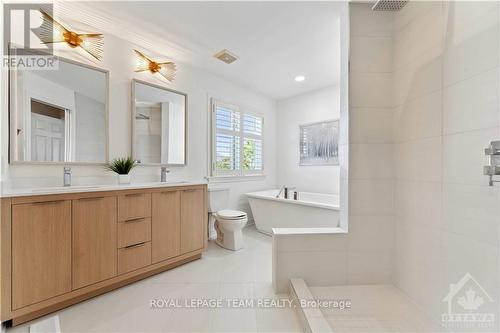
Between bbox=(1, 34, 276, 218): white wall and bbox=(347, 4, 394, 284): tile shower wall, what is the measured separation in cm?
209

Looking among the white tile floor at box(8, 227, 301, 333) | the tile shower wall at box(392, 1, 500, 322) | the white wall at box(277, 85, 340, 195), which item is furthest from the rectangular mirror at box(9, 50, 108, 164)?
the white wall at box(277, 85, 340, 195)

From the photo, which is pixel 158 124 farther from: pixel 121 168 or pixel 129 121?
pixel 121 168

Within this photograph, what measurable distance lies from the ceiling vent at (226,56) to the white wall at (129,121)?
50 centimetres

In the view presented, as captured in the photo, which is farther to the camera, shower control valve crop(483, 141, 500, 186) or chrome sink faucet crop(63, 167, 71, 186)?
chrome sink faucet crop(63, 167, 71, 186)

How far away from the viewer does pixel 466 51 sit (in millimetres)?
1106

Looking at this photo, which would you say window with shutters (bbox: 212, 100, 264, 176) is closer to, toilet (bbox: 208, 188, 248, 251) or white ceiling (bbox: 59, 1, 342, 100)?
toilet (bbox: 208, 188, 248, 251)

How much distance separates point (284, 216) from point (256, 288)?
Answer: 1297mm

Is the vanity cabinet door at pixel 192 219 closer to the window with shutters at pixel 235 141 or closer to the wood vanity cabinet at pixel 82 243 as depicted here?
the wood vanity cabinet at pixel 82 243

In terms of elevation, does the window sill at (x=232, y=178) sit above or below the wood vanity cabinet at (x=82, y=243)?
above

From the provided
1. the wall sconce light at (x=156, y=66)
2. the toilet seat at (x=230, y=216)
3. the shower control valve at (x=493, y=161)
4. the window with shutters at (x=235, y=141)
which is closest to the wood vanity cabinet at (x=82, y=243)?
the toilet seat at (x=230, y=216)

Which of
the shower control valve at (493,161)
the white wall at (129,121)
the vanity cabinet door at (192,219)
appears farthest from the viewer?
the vanity cabinet door at (192,219)

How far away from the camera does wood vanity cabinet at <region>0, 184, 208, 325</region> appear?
1303 millimetres

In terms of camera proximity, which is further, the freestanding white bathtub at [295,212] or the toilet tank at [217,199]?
the toilet tank at [217,199]

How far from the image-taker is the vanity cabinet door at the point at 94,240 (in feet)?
5.05
